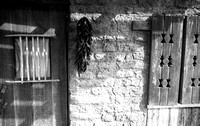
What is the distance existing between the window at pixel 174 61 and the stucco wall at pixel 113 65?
108 millimetres

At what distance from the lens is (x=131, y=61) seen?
232 cm

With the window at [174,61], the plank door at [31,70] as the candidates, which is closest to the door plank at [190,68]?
the window at [174,61]

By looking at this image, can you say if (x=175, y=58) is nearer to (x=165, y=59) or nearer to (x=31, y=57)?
(x=165, y=59)

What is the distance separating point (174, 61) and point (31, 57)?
193 cm

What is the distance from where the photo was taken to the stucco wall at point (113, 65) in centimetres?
224

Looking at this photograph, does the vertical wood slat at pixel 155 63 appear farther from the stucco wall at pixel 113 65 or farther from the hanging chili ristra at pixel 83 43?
the hanging chili ristra at pixel 83 43

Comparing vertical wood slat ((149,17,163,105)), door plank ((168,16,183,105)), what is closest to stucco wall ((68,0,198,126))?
vertical wood slat ((149,17,163,105))

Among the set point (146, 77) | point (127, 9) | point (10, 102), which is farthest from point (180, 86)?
point (10, 102)

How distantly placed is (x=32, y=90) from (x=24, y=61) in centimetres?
42

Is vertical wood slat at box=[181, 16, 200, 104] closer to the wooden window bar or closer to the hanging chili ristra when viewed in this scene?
the hanging chili ristra

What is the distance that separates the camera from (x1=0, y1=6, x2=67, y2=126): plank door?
2312 mm

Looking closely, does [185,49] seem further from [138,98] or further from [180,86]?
[138,98]

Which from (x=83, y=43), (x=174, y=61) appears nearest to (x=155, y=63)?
(x=174, y=61)

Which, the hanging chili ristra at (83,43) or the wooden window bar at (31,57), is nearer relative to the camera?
the hanging chili ristra at (83,43)
